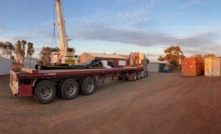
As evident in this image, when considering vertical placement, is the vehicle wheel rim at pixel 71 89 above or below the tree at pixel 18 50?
below

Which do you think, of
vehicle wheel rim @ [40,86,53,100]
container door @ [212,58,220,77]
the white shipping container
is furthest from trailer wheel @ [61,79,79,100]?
container door @ [212,58,220,77]

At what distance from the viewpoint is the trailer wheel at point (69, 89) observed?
812 cm

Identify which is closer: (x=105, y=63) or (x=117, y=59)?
(x=105, y=63)

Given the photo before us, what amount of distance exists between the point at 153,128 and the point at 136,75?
1394 centimetres

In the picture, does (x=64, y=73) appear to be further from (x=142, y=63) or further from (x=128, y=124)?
(x=142, y=63)

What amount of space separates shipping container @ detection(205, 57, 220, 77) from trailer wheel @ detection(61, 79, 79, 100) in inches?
778

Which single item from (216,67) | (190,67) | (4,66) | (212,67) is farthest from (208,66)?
(4,66)

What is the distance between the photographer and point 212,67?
2083cm

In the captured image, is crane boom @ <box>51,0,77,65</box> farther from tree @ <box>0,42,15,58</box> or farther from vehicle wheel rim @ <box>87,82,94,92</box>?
tree @ <box>0,42,15,58</box>

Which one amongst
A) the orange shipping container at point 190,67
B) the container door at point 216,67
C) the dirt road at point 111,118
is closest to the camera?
the dirt road at point 111,118

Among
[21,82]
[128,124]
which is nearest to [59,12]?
[21,82]

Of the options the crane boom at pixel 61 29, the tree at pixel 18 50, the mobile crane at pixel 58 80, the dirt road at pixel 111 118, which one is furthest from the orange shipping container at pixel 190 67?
the tree at pixel 18 50

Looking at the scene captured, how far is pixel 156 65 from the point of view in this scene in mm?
39562

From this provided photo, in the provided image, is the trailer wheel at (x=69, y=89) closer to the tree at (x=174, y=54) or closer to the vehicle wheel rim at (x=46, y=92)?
the vehicle wheel rim at (x=46, y=92)
